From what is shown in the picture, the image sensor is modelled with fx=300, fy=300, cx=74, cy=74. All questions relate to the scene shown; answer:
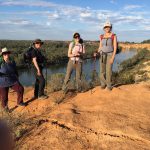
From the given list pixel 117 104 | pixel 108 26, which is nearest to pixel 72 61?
pixel 108 26

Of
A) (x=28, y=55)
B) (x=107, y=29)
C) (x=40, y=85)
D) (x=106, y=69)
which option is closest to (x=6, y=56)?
(x=28, y=55)

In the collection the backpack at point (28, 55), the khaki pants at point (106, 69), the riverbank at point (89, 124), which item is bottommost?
the riverbank at point (89, 124)

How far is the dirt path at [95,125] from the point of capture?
14.0ft

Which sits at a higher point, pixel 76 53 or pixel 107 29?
pixel 107 29

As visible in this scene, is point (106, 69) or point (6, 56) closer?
point (6, 56)

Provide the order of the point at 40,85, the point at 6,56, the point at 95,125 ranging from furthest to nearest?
the point at 40,85, the point at 6,56, the point at 95,125

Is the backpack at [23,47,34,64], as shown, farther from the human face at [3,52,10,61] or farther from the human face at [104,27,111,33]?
the human face at [104,27,111,33]

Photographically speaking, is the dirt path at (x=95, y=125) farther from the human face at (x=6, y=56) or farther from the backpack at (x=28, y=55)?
the human face at (x=6, y=56)

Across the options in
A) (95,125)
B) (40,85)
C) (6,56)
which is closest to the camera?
(95,125)

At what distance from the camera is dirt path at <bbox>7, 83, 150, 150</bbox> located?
425 cm

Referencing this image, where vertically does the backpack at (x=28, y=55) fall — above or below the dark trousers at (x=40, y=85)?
above

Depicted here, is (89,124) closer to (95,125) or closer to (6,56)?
(95,125)

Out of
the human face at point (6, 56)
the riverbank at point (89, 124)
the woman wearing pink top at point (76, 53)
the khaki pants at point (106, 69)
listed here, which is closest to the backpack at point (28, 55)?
the human face at point (6, 56)

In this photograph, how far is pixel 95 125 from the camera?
16.3ft
